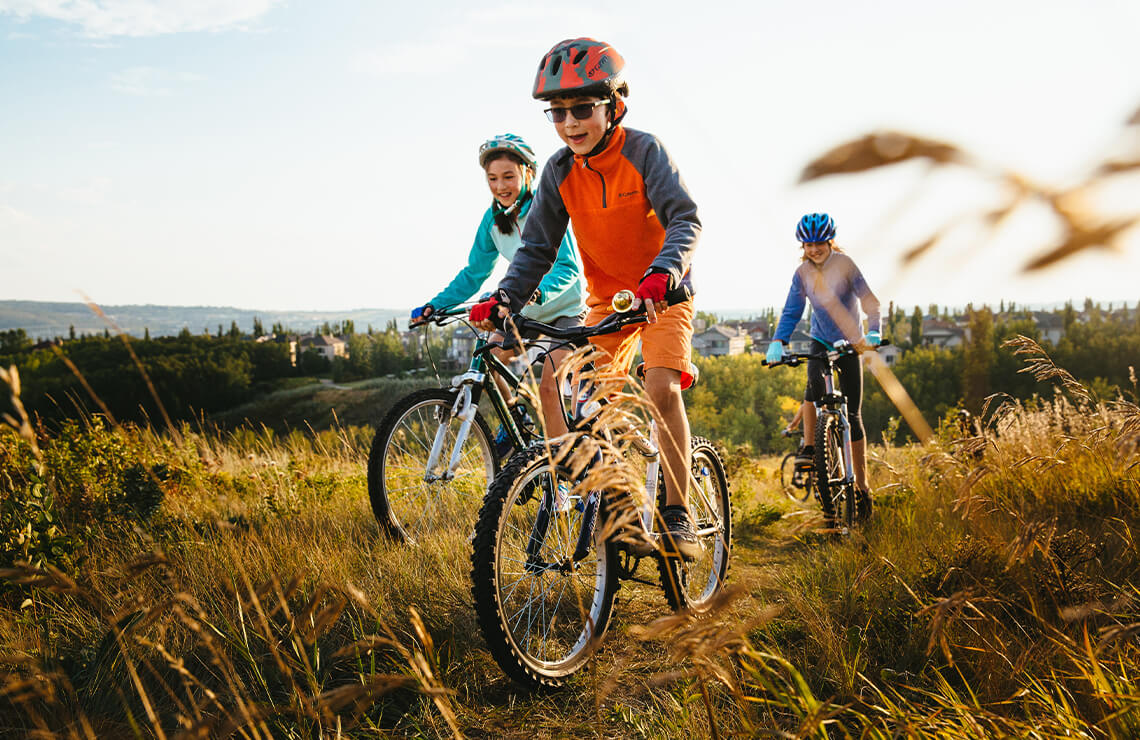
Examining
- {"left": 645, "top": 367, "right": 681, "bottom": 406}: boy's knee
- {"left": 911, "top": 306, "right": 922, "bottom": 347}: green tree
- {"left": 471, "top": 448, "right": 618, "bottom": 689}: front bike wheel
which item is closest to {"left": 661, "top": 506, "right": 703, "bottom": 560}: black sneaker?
{"left": 471, "top": 448, "right": 618, "bottom": 689}: front bike wheel

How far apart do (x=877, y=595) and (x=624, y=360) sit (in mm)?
1488

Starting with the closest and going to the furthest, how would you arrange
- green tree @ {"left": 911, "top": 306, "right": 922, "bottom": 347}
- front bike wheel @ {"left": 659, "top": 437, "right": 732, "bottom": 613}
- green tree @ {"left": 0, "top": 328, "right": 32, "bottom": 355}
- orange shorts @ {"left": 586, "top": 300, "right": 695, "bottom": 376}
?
1. orange shorts @ {"left": 586, "top": 300, "right": 695, "bottom": 376}
2. front bike wheel @ {"left": 659, "top": 437, "right": 732, "bottom": 613}
3. green tree @ {"left": 0, "top": 328, "right": 32, "bottom": 355}
4. green tree @ {"left": 911, "top": 306, "right": 922, "bottom": 347}

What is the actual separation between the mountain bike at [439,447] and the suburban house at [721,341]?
8026cm

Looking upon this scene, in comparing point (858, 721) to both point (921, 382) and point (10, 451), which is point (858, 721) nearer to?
point (10, 451)

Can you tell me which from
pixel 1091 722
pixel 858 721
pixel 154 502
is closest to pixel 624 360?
pixel 858 721

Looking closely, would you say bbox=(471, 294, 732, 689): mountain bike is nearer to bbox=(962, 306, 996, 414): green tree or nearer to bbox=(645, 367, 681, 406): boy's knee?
bbox=(645, 367, 681, 406): boy's knee

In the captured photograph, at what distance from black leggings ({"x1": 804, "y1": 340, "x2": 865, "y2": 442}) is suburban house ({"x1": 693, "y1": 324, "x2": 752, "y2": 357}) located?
7851cm

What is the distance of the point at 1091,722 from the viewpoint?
2.08m

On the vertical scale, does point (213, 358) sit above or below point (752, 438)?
above

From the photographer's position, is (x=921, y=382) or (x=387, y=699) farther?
(x=921, y=382)

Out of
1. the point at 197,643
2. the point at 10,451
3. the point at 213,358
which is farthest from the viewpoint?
the point at 213,358

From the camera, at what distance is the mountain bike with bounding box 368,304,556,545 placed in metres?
4.30

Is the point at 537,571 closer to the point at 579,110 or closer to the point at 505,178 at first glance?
the point at 579,110

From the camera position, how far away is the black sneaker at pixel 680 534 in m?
2.86
